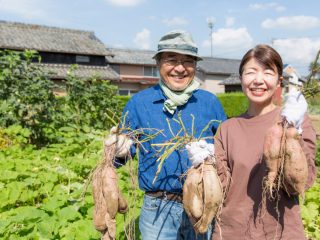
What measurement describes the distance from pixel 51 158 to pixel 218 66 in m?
37.0

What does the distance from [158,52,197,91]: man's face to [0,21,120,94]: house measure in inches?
837

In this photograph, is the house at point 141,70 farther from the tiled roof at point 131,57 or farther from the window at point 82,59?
the window at point 82,59

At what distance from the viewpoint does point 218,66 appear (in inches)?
1656

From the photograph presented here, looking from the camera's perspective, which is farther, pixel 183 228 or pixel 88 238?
pixel 88 238

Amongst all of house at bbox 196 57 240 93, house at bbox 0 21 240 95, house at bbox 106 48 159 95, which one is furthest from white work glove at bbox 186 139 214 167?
house at bbox 196 57 240 93

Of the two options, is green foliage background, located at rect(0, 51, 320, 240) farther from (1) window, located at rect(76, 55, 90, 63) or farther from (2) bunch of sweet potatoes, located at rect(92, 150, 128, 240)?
(1) window, located at rect(76, 55, 90, 63)

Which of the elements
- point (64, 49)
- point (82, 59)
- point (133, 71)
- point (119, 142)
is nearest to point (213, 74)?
point (133, 71)

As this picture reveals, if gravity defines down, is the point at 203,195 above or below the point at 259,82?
below

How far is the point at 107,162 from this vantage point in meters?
2.08

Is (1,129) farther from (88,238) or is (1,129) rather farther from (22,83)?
(88,238)

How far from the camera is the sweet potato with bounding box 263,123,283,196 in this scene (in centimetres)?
177

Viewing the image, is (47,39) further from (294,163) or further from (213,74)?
(294,163)

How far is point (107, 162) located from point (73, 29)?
91.9 feet

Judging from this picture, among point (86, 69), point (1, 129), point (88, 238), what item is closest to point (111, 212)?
point (88, 238)
